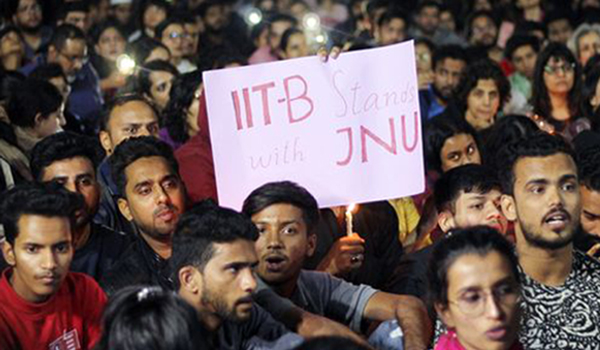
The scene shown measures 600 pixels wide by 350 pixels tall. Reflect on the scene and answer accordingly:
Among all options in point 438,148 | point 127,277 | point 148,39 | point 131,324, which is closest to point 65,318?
point 127,277

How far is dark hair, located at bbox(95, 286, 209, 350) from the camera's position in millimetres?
3826

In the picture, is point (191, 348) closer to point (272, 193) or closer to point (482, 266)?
point (482, 266)

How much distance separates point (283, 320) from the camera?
5301 millimetres

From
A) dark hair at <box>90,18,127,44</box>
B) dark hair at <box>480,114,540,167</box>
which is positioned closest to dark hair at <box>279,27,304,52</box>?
dark hair at <box>90,18,127,44</box>

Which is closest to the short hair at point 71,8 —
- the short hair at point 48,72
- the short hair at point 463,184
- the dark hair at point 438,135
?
the short hair at point 48,72

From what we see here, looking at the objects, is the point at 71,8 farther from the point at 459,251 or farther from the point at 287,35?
the point at 459,251

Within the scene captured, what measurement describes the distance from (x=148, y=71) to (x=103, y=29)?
2351mm

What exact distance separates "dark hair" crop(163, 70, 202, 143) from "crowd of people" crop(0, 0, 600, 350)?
0.01 metres

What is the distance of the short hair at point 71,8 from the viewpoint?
12.0 m

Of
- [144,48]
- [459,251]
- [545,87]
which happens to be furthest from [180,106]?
[459,251]

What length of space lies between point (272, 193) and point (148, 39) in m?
5.19

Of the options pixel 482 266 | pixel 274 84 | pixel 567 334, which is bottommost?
pixel 567 334

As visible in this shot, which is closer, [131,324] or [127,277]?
[131,324]

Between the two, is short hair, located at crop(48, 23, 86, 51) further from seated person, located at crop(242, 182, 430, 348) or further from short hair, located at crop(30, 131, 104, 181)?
seated person, located at crop(242, 182, 430, 348)
